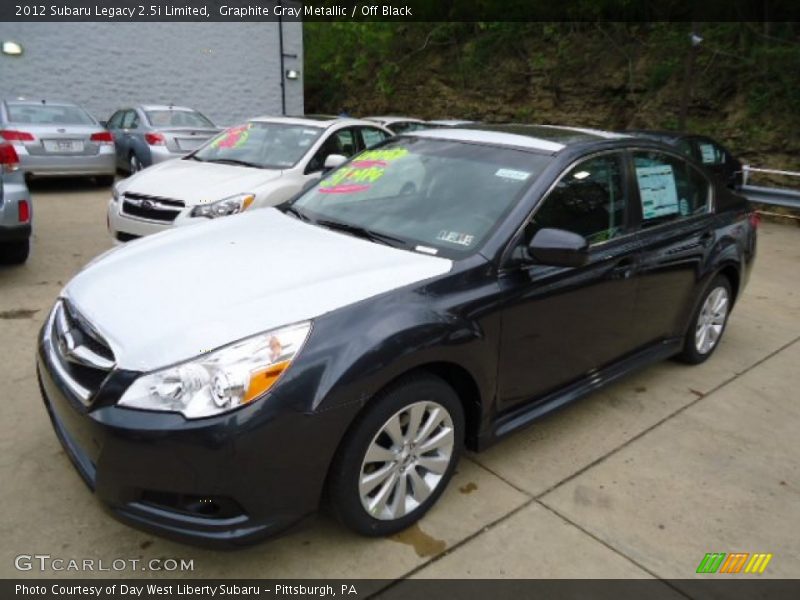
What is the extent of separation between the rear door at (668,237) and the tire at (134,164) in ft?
31.0

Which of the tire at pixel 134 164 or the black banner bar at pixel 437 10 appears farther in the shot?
the black banner bar at pixel 437 10

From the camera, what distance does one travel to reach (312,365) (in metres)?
2.13

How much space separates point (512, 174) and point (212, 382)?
176cm

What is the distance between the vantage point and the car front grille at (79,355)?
2.20 meters

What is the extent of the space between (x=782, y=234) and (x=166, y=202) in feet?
28.8

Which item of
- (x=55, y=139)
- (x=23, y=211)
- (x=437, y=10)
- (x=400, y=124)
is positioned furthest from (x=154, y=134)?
(x=437, y=10)

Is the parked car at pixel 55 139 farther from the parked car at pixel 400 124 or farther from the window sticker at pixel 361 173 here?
the window sticker at pixel 361 173

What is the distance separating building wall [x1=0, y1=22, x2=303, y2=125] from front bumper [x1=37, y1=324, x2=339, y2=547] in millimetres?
15656

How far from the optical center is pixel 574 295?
305 centimetres

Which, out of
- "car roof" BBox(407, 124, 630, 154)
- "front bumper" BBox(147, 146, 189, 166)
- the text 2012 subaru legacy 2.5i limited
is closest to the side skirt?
the text 2012 subaru legacy 2.5i limited

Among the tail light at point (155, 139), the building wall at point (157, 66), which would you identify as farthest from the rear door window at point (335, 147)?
the building wall at point (157, 66)

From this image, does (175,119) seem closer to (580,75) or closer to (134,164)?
(134,164)

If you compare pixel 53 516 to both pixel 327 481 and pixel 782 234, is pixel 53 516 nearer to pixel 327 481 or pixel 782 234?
pixel 327 481

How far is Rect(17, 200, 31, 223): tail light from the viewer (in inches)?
205
